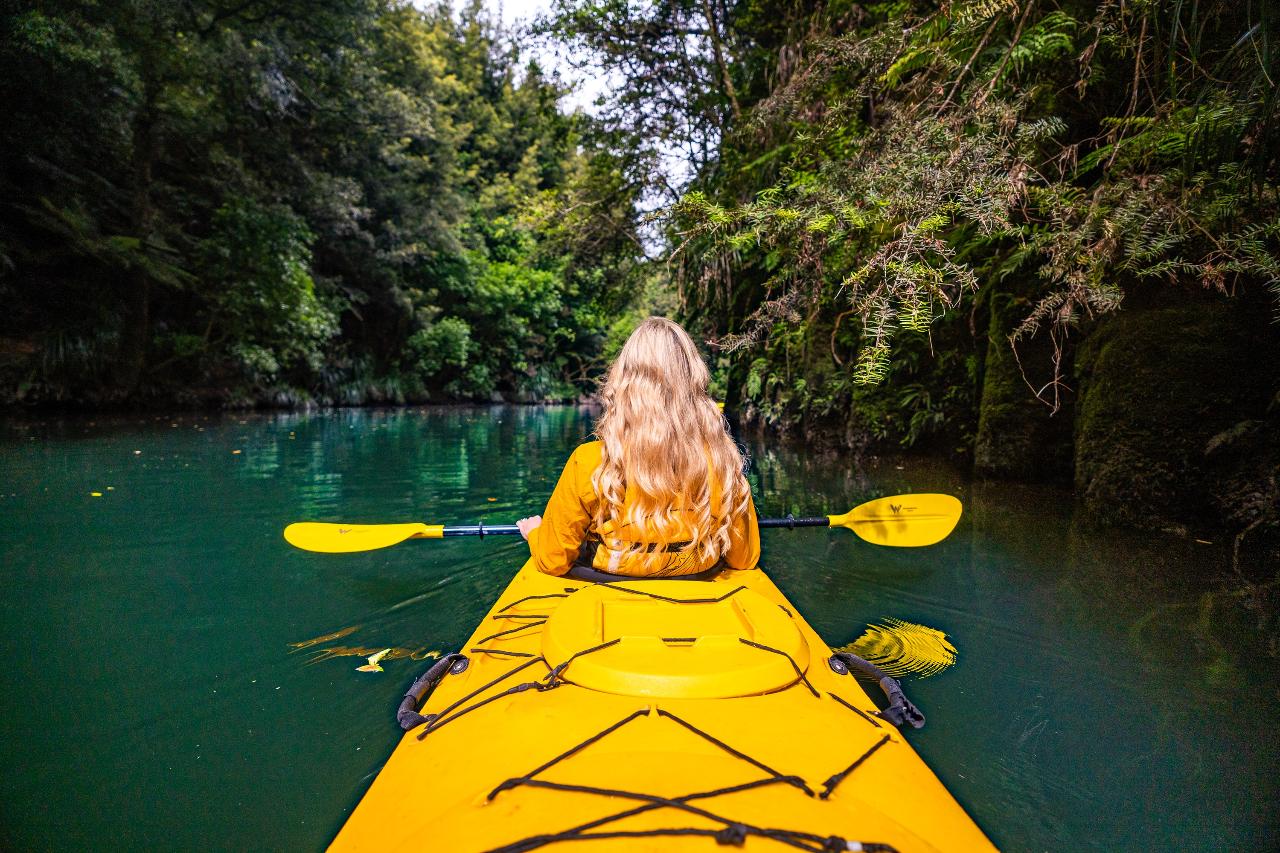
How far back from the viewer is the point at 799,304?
4.66m

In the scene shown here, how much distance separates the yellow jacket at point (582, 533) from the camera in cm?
226

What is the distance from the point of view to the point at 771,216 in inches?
156

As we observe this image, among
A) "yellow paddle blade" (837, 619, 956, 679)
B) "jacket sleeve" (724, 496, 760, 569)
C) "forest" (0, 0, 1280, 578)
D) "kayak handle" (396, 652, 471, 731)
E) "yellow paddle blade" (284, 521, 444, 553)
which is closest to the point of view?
"kayak handle" (396, 652, 471, 731)

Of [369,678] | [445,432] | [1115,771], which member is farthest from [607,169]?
[1115,771]

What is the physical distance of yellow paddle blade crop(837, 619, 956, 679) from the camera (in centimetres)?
275

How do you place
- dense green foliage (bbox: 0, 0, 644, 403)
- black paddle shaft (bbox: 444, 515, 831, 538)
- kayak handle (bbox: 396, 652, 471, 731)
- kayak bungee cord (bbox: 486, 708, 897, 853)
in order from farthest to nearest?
1. dense green foliage (bbox: 0, 0, 644, 403)
2. black paddle shaft (bbox: 444, 515, 831, 538)
3. kayak handle (bbox: 396, 652, 471, 731)
4. kayak bungee cord (bbox: 486, 708, 897, 853)

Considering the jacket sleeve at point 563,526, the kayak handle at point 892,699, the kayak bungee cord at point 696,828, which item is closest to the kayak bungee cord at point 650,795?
the kayak bungee cord at point 696,828

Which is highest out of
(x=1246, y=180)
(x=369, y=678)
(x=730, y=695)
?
(x=1246, y=180)

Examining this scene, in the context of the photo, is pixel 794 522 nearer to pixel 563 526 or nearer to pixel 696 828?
pixel 563 526

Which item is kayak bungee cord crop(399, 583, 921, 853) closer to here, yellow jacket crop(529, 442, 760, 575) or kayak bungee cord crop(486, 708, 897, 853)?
kayak bungee cord crop(486, 708, 897, 853)

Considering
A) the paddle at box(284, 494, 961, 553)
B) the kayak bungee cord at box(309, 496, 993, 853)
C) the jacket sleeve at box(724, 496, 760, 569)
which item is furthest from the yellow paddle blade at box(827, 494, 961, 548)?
the kayak bungee cord at box(309, 496, 993, 853)

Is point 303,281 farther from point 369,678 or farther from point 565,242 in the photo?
point 369,678

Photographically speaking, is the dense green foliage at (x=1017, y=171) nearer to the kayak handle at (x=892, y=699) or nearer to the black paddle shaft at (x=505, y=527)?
the black paddle shaft at (x=505, y=527)

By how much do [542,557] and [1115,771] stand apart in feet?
6.66
